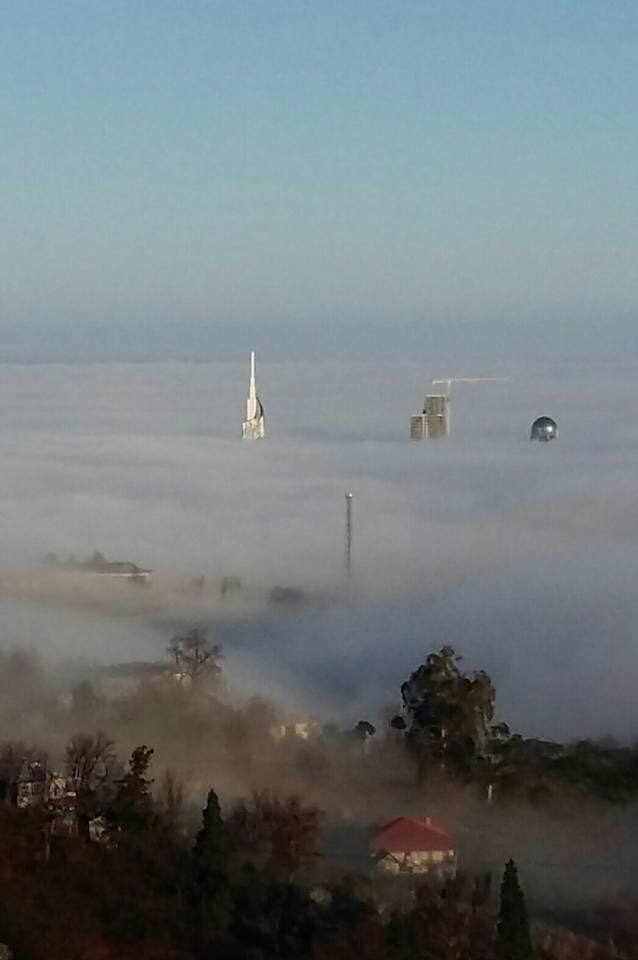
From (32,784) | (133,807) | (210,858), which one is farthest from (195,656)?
(210,858)

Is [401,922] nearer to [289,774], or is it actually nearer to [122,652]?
[289,774]

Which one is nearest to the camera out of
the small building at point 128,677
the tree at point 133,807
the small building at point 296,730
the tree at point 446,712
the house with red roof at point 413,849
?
the tree at point 133,807

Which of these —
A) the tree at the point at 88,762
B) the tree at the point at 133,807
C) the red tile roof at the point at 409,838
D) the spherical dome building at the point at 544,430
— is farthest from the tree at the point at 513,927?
the spherical dome building at the point at 544,430

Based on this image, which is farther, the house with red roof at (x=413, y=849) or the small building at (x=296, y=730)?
the small building at (x=296, y=730)

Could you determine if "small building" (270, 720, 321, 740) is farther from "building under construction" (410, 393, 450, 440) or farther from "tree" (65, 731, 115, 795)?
"building under construction" (410, 393, 450, 440)

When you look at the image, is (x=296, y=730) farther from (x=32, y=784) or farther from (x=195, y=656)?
(x=32, y=784)

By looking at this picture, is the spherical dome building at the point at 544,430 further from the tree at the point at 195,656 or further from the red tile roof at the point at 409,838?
the red tile roof at the point at 409,838

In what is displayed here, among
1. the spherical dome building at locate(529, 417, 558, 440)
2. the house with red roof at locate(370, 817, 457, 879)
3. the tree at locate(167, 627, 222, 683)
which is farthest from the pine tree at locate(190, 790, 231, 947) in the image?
the spherical dome building at locate(529, 417, 558, 440)
